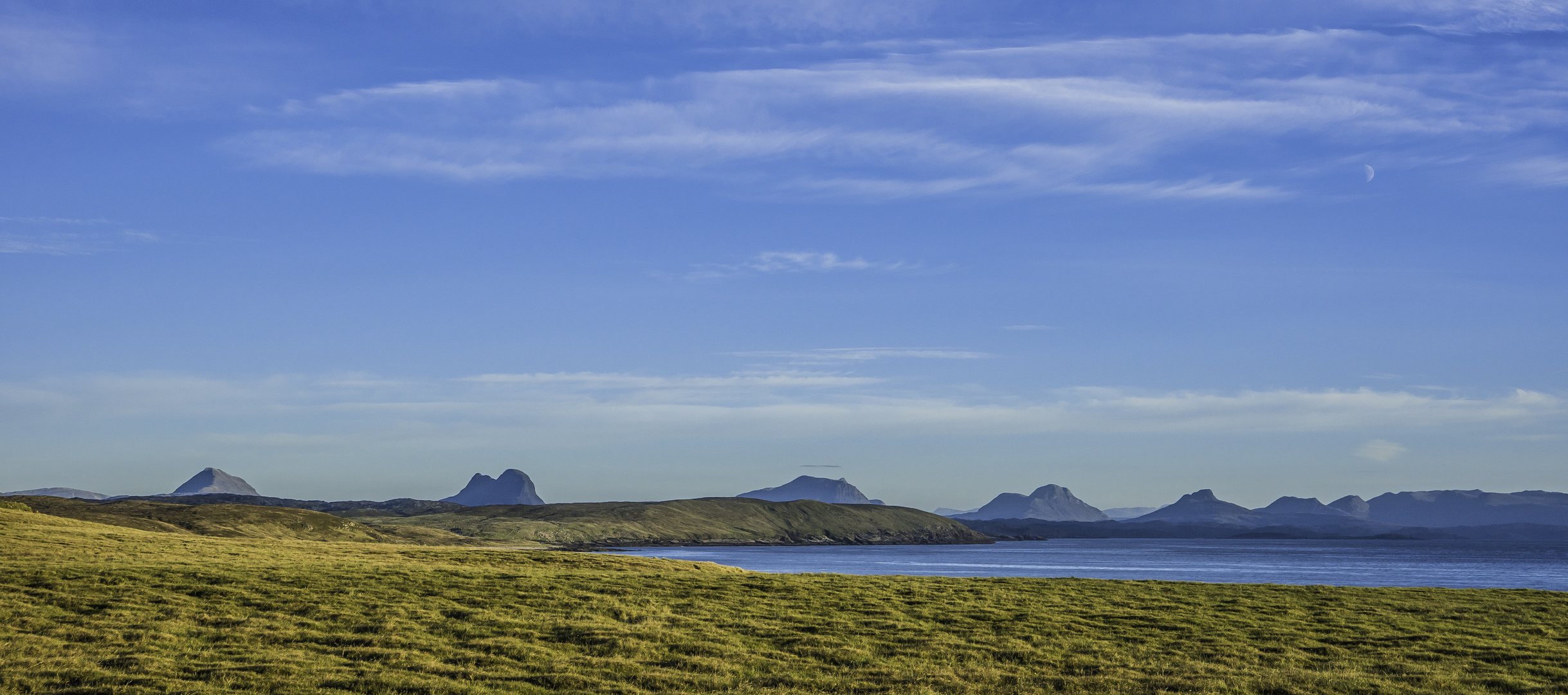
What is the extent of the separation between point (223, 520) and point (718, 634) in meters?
146

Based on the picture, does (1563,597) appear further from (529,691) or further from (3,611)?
(3,611)

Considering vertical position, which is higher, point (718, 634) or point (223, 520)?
point (718, 634)

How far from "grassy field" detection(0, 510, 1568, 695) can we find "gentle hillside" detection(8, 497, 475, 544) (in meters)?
96.0

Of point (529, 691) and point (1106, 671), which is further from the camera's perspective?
point (1106, 671)

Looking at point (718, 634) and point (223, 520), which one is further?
point (223, 520)

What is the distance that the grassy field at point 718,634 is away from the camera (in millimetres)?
26125

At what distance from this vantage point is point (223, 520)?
153125 mm

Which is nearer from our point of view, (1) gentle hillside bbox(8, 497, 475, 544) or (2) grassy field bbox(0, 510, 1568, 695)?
(2) grassy field bbox(0, 510, 1568, 695)

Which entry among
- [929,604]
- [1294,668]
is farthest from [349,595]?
[1294,668]

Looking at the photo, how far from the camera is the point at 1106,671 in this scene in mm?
28578

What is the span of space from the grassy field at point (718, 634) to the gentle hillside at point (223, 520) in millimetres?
95963

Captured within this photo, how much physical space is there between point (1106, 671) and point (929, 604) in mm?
15367

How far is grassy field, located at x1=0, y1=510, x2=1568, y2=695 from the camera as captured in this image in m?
26.1

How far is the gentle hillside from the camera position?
14075cm
